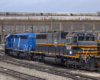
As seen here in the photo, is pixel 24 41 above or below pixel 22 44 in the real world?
above

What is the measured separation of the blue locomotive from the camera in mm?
20141

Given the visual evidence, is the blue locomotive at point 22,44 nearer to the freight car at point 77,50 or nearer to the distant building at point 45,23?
the freight car at point 77,50

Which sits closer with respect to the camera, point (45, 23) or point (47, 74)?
point (47, 74)

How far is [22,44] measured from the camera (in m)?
21.3

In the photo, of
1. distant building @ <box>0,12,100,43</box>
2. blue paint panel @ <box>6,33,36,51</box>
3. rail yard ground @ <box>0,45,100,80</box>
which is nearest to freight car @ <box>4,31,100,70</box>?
rail yard ground @ <box>0,45,100,80</box>

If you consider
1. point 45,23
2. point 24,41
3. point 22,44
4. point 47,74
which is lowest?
point 47,74

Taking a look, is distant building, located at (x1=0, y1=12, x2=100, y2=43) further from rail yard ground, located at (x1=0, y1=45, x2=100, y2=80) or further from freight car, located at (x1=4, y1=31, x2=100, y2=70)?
rail yard ground, located at (x1=0, y1=45, x2=100, y2=80)

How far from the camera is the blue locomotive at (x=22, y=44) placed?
66.1ft

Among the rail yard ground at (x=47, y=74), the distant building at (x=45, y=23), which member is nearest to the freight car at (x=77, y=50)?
the rail yard ground at (x=47, y=74)

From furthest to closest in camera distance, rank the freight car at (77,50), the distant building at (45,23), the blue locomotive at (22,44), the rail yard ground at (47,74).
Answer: the distant building at (45,23) → the blue locomotive at (22,44) → the freight car at (77,50) → the rail yard ground at (47,74)

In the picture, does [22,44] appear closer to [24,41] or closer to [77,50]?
[24,41]

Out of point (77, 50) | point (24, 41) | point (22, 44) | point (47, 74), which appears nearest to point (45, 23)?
point (22, 44)

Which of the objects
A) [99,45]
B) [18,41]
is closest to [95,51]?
[99,45]

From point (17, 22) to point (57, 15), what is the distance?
44.6 ft
